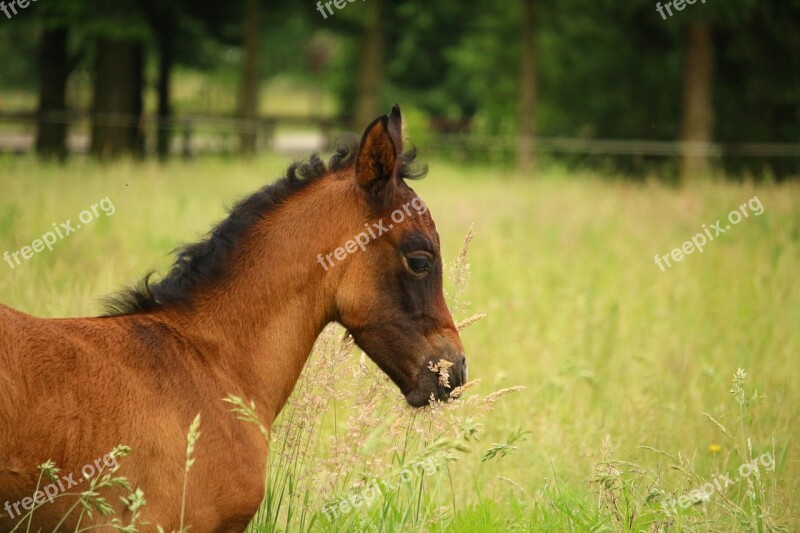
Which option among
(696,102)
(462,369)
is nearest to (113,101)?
(696,102)

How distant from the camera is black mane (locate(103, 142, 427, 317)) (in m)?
3.54

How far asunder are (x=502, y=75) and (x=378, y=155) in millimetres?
27340

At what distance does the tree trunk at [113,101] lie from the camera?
1858cm

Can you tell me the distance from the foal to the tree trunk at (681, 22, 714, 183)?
16335 mm

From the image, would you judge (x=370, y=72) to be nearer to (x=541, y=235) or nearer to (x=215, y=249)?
(x=541, y=235)

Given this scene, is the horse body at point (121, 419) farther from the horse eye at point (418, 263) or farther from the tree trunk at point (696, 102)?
the tree trunk at point (696, 102)

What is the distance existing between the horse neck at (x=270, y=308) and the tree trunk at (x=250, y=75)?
57.2ft

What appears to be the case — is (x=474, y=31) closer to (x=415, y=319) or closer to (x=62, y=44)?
(x=62, y=44)

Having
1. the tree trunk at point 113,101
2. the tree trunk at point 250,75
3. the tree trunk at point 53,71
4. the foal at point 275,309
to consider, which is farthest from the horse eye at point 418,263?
the tree trunk at point 53,71

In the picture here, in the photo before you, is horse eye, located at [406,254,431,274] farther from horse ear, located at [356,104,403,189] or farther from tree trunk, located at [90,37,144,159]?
tree trunk, located at [90,37,144,159]

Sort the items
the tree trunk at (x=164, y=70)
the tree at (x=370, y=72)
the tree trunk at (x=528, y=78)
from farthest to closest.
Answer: the tree trunk at (x=528, y=78) → the tree at (x=370, y=72) → the tree trunk at (x=164, y=70)

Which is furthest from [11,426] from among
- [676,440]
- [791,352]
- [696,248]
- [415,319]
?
[696,248]

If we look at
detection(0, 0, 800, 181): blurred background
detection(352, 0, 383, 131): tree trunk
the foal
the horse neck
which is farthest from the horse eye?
detection(352, 0, 383, 131): tree trunk

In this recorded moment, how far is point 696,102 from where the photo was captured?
64.6ft
